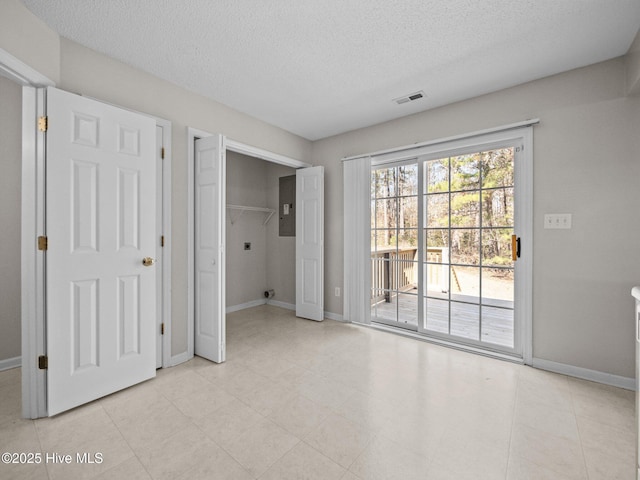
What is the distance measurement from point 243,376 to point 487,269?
8.30ft

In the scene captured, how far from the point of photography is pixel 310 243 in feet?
13.2

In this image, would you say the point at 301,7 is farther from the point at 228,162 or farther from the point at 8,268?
the point at 8,268

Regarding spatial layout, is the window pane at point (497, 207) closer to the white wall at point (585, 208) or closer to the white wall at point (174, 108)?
the white wall at point (585, 208)

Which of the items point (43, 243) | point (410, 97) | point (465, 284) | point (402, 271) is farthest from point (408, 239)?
point (43, 243)

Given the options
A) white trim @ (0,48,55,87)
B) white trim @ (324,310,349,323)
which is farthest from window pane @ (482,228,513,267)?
white trim @ (0,48,55,87)

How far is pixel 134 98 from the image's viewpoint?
7.91ft

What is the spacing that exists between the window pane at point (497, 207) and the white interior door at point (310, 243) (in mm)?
1919

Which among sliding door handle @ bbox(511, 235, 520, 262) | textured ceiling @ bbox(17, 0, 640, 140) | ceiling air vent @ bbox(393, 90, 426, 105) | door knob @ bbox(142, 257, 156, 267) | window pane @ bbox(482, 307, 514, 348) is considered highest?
ceiling air vent @ bbox(393, 90, 426, 105)

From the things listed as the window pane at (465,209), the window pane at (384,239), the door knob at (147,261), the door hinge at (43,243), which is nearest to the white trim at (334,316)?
the window pane at (384,239)

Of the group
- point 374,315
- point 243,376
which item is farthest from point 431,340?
point 243,376

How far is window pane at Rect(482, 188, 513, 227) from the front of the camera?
281cm

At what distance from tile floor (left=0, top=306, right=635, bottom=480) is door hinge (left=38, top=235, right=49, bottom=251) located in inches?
42.8

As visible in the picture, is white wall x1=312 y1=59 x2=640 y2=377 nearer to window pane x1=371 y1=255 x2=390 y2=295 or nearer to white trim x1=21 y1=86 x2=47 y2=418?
window pane x1=371 y1=255 x2=390 y2=295

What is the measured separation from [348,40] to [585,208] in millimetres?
2308
